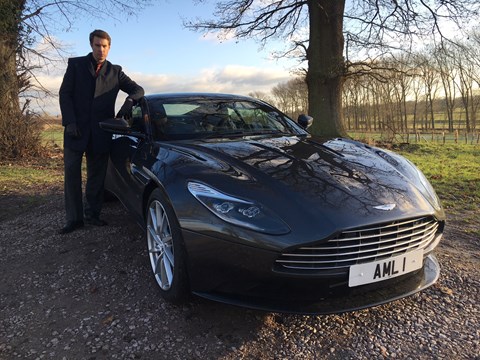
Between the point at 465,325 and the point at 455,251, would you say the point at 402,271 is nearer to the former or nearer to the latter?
the point at 465,325

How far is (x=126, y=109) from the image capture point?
412cm

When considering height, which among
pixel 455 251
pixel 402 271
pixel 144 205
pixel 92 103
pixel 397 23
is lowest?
pixel 455 251

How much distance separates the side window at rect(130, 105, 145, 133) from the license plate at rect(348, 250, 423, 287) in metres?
2.30

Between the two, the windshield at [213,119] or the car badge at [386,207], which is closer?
the car badge at [386,207]

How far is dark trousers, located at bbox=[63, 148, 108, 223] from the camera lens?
4.16 m

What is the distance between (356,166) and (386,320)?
1023 millimetres

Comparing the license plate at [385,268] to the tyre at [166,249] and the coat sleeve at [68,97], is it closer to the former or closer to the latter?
the tyre at [166,249]

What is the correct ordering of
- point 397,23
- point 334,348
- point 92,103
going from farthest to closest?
1. point 397,23
2. point 92,103
3. point 334,348

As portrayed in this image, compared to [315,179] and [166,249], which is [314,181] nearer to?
[315,179]

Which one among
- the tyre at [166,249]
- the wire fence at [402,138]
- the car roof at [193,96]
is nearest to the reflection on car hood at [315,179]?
the tyre at [166,249]

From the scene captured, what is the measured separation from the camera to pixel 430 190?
2.83 metres

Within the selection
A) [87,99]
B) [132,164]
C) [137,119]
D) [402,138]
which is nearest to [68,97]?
[87,99]

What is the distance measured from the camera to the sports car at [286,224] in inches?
Answer: 82.9

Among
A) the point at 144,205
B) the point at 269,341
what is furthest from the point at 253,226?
the point at 144,205
